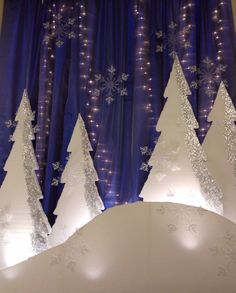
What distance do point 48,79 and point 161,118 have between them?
82cm

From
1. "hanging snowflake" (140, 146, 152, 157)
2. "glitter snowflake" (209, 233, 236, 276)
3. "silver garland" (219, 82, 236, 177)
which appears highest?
"silver garland" (219, 82, 236, 177)

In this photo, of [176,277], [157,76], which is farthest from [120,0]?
[176,277]

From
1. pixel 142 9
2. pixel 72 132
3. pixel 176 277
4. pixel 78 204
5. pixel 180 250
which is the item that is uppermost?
pixel 142 9

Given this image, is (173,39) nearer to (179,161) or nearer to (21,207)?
(179,161)

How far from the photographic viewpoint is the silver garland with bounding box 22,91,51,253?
7.63 ft

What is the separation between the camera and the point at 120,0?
2.66 m

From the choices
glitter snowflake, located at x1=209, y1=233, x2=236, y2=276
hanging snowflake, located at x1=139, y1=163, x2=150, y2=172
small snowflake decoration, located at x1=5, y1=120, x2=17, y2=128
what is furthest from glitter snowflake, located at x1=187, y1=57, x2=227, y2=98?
small snowflake decoration, located at x1=5, y1=120, x2=17, y2=128

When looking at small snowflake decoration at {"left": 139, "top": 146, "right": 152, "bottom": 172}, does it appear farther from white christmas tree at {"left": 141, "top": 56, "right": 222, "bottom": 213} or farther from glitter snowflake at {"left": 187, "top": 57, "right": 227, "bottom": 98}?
glitter snowflake at {"left": 187, "top": 57, "right": 227, "bottom": 98}

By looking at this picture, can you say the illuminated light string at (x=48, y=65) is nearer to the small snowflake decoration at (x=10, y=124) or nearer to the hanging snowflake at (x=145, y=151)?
the small snowflake decoration at (x=10, y=124)

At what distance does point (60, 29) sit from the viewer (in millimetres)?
2732

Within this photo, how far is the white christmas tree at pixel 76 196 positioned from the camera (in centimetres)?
231

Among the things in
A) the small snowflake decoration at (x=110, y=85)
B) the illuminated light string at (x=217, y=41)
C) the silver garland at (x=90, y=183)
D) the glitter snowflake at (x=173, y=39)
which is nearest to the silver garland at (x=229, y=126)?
the illuminated light string at (x=217, y=41)

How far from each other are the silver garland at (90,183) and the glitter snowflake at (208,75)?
2.26 ft

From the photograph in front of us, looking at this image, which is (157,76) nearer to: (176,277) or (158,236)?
(158,236)
